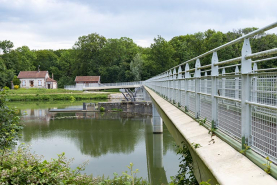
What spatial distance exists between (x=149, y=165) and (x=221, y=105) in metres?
11.9

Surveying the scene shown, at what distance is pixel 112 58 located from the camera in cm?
8344

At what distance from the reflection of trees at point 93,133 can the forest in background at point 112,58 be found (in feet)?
101

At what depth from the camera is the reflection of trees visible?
1989 cm

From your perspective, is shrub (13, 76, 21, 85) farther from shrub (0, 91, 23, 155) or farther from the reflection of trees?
shrub (0, 91, 23, 155)

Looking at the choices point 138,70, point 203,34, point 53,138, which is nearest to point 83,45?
point 138,70

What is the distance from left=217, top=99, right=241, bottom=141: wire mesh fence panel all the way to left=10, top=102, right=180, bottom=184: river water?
29.1 ft

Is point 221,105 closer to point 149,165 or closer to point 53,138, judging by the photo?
point 149,165

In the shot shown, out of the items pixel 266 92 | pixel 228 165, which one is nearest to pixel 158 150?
pixel 228 165

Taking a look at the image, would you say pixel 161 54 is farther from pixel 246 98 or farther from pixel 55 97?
pixel 246 98

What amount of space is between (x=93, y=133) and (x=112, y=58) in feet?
196

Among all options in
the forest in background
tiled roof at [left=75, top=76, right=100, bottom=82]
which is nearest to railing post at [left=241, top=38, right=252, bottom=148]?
the forest in background

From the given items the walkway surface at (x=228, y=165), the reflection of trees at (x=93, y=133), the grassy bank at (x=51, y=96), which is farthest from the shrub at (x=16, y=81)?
the walkway surface at (x=228, y=165)

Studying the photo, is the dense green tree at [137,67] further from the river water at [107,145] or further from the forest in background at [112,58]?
the river water at [107,145]

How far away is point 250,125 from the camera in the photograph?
11.1 ft
